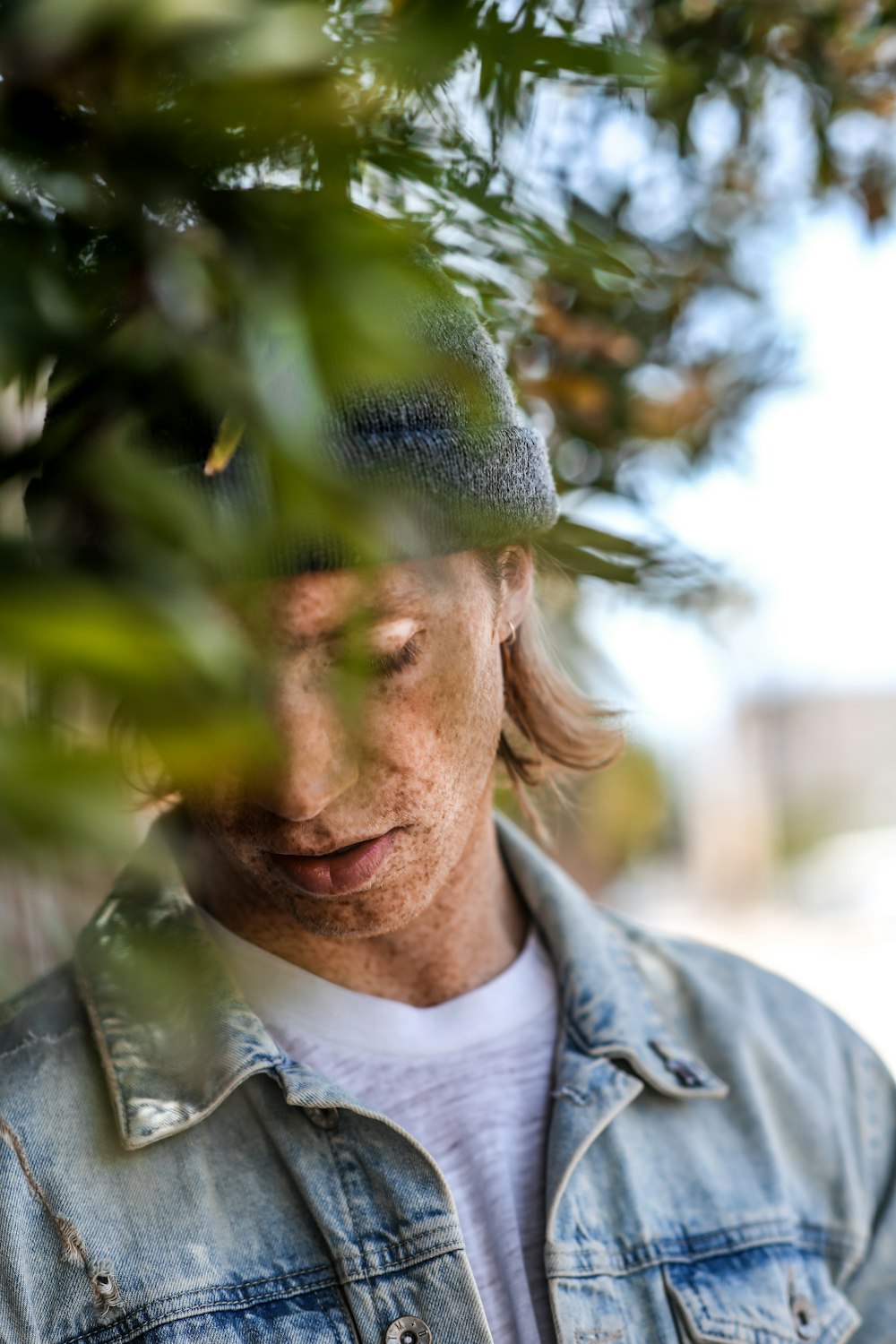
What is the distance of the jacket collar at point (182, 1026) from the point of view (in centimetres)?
117

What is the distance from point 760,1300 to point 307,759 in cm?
83

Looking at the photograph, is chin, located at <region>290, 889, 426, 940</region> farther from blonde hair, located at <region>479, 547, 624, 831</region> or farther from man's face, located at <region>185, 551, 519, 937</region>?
blonde hair, located at <region>479, 547, 624, 831</region>

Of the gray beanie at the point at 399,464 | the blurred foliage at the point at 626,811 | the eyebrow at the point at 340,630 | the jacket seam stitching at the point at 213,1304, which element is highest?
A: the gray beanie at the point at 399,464

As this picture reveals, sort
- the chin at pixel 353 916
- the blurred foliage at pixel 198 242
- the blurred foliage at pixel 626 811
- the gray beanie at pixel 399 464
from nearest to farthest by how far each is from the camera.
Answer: the blurred foliage at pixel 198 242 < the gray beanie at pixel 399 464 < the chin at pixel 353 916 < the blurred foliage at pixel 626 811

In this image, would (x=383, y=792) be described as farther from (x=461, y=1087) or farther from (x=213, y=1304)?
(x=213, y=1304)

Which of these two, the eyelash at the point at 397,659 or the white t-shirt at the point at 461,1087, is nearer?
the eyelash at the point at 397,659

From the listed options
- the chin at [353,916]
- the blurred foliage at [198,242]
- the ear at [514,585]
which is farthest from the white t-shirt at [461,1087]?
the blurred foliage at [198,242]

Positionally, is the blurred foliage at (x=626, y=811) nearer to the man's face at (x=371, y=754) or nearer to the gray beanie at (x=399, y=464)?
the man's face at (x=371, y=754)

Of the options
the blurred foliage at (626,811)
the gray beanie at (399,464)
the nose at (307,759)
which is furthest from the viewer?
the blurred foliage at (626,811)

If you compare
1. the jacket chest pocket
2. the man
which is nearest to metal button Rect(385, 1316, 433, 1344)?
the man

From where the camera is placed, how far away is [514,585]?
4.35 feet

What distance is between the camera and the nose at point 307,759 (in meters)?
0.93

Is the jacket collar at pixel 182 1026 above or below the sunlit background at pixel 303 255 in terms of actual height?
below

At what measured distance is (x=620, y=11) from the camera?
4.13 feet
